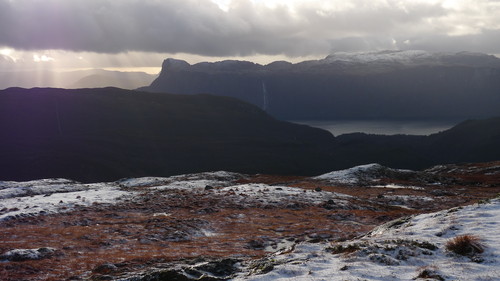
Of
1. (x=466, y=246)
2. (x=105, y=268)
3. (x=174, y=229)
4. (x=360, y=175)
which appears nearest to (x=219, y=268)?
(x=105, y=268)

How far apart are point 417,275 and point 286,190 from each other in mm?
35686

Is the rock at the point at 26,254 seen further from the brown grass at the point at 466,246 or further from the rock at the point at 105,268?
the brown grass at the point at 466,246

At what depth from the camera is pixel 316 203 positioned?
4256cm

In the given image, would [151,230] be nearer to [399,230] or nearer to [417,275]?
[399,230]

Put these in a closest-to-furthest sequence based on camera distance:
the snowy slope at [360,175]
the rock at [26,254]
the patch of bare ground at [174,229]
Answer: the patch of bare ground at [174,229], the rock at [26,254], the snowy slope at [360,175]

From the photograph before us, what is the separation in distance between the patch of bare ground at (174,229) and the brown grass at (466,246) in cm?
766

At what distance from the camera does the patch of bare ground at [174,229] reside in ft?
64.2

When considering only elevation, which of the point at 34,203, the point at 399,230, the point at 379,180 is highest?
the point at 399,230

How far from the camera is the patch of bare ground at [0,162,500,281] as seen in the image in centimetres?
1958

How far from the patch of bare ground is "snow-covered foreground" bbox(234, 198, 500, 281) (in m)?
4.77

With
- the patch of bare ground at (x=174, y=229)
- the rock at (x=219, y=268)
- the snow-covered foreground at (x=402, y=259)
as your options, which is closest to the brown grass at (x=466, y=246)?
the snow-covered foreground at (x=402, y=259)

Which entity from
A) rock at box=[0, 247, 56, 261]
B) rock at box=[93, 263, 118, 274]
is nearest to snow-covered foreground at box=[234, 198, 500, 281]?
rock at box=[93, 263, 118, 274]

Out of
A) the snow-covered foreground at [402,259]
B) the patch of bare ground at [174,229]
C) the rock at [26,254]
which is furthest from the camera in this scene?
the rock at [26,254]

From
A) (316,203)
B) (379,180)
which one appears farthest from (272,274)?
(379,180)
